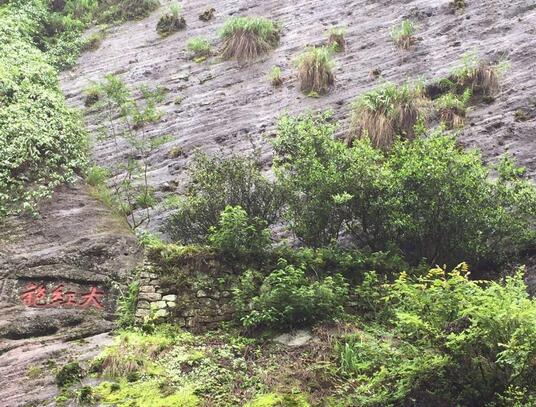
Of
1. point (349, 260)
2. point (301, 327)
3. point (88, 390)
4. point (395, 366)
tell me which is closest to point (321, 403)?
point (395, 366)

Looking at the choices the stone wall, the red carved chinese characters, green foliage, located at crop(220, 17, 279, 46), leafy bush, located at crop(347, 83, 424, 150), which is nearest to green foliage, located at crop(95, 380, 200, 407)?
the stone wall

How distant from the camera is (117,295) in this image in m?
8.03

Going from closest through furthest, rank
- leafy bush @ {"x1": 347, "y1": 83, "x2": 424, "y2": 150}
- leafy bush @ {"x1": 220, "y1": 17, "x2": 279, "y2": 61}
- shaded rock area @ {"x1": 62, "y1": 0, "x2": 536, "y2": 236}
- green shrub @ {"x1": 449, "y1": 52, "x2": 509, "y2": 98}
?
leafy bush @ {"x1": 347, "y1": 83, "x2": 424, "y2": 150} < shaded rock area @ {"x1": 62, "y1": 0, "x2": 536, "y2": 236} < green shrub @ {"x1": 449, "y1": 52, "x2": 509, "y2": 98} < leafy bush @ {"x1": 220, "y1": 17, "x2": 279, "y2": 61}

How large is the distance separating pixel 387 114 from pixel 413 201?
9.92ft

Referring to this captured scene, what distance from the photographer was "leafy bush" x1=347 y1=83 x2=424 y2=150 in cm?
1023

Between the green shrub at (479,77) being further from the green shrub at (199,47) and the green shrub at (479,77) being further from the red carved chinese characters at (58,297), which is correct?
the red carved chinese characters at (58,297)

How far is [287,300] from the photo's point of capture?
6980 mm

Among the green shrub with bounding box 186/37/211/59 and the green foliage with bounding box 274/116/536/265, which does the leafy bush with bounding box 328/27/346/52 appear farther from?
the green foliage with bounding box 274/116/536/265

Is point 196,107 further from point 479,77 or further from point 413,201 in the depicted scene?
point 413,201

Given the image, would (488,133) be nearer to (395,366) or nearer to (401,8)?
(401,8)

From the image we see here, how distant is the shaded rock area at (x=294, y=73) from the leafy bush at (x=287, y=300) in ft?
11.3

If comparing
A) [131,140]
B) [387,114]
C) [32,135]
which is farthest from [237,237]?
[131,140]

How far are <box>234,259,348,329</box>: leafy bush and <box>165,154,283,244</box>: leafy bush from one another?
5.76ft

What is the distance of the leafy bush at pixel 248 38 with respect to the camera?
46.4ft
